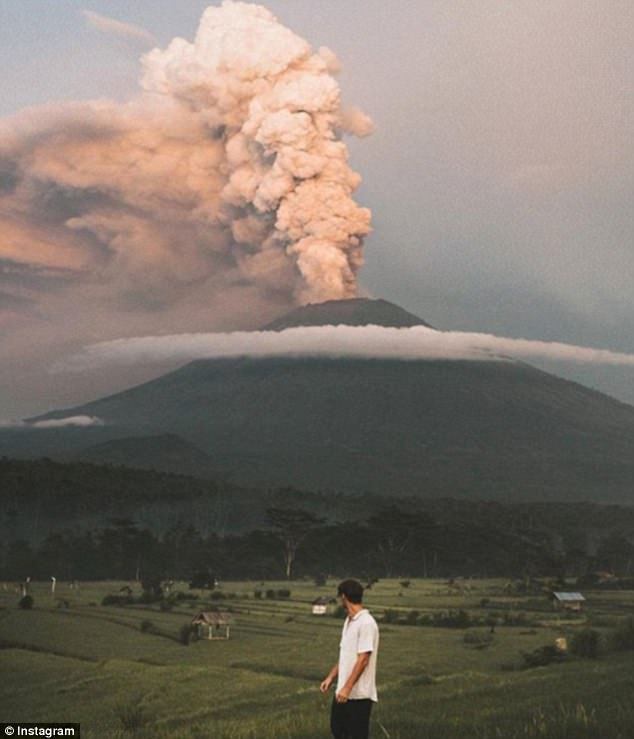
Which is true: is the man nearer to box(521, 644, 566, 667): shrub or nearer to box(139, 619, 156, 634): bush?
box(521, 644, 566, 667): shrub

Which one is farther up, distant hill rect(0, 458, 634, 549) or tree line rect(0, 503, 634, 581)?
distant hill rect(0, 458, 634, 549)

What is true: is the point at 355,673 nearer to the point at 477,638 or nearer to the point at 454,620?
the point at 477,638

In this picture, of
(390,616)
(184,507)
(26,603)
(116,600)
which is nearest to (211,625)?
(390,616)

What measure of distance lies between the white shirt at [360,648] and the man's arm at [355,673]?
4cm

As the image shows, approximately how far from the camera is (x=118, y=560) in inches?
3979

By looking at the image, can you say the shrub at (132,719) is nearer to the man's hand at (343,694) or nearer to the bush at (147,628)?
the man's hand at (343,694)

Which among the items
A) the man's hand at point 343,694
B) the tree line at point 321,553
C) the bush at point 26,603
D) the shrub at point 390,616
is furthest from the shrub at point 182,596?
the man's hand at point 343,694

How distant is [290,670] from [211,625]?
13538 mm

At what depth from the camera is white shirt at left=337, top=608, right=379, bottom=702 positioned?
392 inches

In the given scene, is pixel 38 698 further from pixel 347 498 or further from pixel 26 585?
pixel 347 498

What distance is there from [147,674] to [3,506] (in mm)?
94211

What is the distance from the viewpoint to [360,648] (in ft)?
32.8

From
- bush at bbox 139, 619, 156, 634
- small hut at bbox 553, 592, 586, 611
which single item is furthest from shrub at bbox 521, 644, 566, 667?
small hut at bbox 553, 592, 586, 611

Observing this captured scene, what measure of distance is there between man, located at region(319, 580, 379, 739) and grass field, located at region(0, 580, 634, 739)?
2520mm
